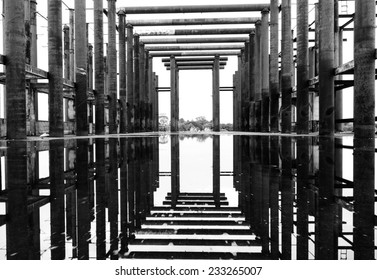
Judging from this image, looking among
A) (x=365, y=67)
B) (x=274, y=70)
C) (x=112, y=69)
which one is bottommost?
(x=365, y=67)

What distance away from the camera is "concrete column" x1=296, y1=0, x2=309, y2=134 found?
18.5 metres

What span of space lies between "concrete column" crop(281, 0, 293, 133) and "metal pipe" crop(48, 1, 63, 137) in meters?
11.9

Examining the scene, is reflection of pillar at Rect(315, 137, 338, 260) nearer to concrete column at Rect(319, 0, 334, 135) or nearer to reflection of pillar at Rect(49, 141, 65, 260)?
reflection of pillar at Rect(49, 141, 65, 260)

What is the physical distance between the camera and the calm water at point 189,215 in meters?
2.23

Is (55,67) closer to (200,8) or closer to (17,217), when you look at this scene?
(200,8)

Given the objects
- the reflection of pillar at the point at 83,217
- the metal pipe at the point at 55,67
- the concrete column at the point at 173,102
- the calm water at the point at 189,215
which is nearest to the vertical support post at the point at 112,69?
the metal pipe at the point at 55,67

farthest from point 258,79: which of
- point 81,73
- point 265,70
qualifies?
point 81,73

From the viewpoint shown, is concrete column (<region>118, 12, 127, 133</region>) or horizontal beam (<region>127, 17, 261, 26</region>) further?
concrete column (<region>118, 12, 127, 133</region>)

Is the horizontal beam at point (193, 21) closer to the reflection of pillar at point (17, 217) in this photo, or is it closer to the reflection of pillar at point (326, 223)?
the reflection of pillar at point (17, 217)

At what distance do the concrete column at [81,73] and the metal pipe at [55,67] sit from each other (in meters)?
2.79

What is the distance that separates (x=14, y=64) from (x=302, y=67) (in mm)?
12741

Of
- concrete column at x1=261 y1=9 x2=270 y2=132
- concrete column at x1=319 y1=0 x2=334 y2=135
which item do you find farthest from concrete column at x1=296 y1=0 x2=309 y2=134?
concrete column at x1=261 y1=9 x2=270 y2=132

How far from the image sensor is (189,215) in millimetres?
3385
